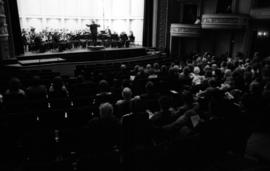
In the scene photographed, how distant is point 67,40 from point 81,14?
4.73m

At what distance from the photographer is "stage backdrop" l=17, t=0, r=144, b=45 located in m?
16.8

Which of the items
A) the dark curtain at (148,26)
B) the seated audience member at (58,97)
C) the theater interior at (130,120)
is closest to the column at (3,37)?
the theater interior at (130,120)

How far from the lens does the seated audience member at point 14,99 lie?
4644 mm

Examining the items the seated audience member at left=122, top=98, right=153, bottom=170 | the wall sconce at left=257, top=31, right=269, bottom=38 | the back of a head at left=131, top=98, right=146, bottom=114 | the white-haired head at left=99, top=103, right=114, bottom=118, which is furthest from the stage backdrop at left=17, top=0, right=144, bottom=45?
the seated audience member at left=122, top=98, right=153, bottom=170

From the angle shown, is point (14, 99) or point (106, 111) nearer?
point (106, 111)

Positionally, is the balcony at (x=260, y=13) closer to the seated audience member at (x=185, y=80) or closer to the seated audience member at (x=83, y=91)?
the seated audience member at (x=185, y=80)

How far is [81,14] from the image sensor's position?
18.7 meters

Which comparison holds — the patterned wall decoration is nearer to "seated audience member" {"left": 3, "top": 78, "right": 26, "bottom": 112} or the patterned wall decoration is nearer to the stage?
the stage

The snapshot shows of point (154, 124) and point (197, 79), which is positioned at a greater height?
point (197, 79)

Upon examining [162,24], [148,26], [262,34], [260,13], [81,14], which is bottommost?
[262,34]

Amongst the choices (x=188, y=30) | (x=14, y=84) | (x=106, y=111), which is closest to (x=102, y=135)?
(x=106, y=111)

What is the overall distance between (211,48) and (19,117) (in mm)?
16127

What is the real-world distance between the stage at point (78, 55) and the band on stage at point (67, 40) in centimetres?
52

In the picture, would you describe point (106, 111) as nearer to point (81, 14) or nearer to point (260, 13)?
point (260, 13)
